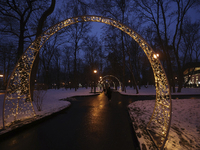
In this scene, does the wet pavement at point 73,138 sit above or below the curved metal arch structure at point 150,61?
below

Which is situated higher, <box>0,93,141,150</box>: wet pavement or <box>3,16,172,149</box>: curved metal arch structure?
<box>3,16,172,149</box>: curved metal arch structure

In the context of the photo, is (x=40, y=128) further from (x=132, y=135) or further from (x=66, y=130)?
(x=132, y=135)

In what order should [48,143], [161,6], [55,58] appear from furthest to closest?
[55,58], [161,6], [48,143]

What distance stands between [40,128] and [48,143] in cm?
173

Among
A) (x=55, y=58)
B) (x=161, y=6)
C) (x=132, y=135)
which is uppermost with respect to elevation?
(x=161, y=6)

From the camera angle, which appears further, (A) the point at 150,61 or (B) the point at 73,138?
(A) the point at 150,61

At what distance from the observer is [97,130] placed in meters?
5.20

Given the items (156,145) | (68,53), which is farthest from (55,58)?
(156,145)

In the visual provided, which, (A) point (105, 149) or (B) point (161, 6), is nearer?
(A) point (105, 149)

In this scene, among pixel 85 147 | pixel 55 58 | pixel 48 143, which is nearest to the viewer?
pixel 85 147

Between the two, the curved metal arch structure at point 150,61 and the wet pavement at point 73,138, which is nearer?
the wet pavement at point 73,138

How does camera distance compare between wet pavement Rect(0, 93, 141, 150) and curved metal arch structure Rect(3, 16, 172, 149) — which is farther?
curved metal arch structure Rect(3, 16, 172, 149)

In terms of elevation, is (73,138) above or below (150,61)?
below

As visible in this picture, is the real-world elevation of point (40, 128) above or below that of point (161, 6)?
below
